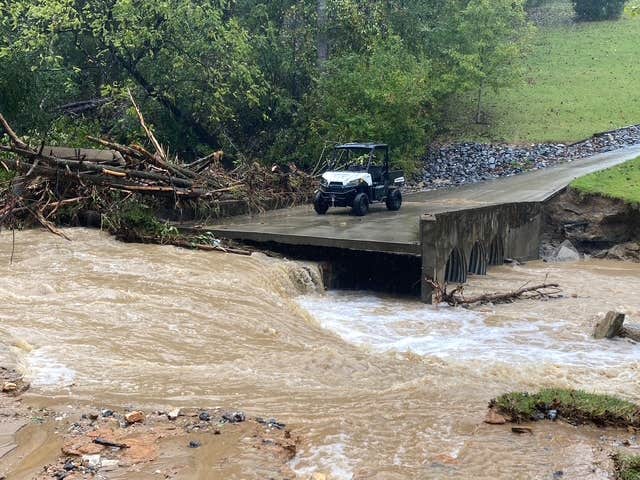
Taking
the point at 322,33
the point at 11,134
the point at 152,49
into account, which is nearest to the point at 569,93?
the point at 322,33

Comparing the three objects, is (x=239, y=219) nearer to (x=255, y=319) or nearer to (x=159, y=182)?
Answer: (x=159, y=182)

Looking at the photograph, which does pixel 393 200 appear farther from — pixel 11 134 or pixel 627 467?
pixel 627 467

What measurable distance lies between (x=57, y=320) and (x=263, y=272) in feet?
14.8

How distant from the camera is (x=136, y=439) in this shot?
224 inches

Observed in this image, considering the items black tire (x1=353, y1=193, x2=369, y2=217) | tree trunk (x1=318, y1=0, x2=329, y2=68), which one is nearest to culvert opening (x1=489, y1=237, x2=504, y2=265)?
black tire (x1=353, y1=193, x2=369, y2=217)

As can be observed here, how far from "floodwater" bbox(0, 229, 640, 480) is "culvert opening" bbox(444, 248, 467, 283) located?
216 centimetres

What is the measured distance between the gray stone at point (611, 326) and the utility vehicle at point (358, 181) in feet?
26.2

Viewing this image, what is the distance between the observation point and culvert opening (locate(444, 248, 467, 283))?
1577 cm

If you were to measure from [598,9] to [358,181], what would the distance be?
4221cm

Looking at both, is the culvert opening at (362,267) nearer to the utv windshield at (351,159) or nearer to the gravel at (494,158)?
the utv windshield at (351,159)

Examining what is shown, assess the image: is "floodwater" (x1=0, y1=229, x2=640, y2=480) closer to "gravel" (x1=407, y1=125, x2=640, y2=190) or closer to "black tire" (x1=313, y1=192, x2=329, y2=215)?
"black tire" (x1=313, y1=192, x2=329, y2=215)

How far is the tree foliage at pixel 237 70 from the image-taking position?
21.1m

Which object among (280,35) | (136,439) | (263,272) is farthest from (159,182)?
(280,35)

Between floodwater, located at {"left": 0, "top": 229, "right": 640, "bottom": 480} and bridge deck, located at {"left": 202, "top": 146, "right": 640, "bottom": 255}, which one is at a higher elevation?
bridge deck, located at {"left": 202, "top": 146, "right": 640, "bottom": 255}
